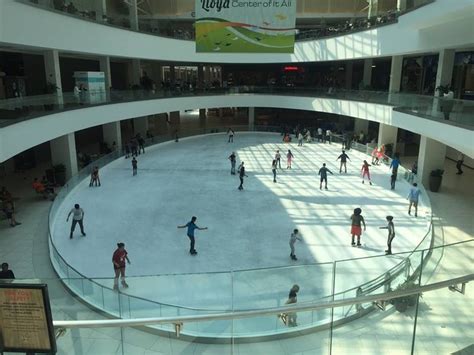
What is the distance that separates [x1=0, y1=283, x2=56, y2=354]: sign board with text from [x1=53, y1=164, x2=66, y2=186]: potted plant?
17696 millimetres

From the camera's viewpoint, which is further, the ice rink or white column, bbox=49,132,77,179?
white column, bbox=49,132,77,179

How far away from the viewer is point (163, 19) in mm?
36156

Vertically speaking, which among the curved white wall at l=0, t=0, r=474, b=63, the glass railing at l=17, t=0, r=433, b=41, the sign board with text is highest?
the glass railing at l=17, t=0, r=433, b=41

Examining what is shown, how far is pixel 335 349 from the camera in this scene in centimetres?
522

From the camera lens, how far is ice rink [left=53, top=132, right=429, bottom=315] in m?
6.35

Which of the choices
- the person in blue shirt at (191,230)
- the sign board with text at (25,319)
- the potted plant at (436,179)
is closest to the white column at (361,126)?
the potted plant at (436,179)

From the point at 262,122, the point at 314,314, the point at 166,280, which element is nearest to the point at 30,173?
the point at 166,280

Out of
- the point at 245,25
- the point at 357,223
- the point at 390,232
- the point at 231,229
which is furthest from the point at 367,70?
the point at 390,232

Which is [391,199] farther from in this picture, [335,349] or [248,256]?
[335,349]

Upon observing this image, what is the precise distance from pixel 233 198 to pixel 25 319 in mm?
15055

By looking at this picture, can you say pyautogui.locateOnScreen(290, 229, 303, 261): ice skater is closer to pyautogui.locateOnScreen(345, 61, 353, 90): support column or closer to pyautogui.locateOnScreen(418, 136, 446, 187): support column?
pyautogui.locateOnScreen(418, 136, 446, 187): support column

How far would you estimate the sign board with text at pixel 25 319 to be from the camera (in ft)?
10.7

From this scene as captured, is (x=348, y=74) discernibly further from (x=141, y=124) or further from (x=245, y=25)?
(x=245, y=25)

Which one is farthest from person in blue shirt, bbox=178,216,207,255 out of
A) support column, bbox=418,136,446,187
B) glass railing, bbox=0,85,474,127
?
support column, bbox=418,136,446,187
